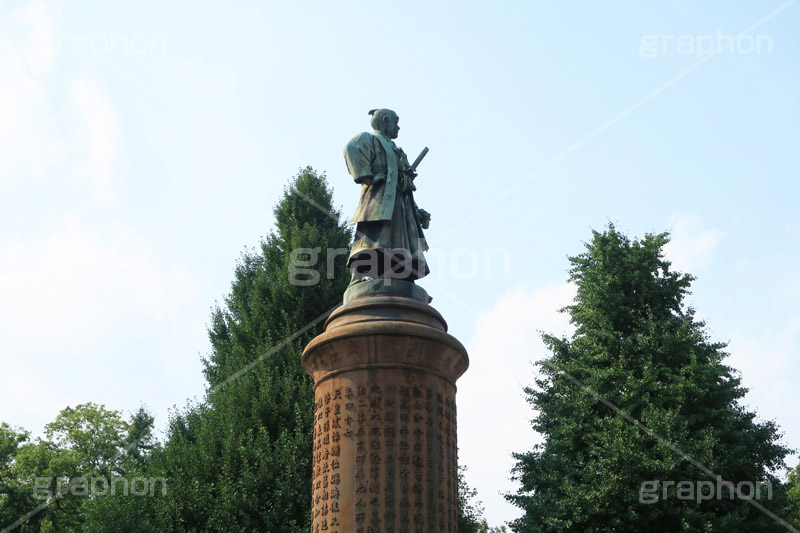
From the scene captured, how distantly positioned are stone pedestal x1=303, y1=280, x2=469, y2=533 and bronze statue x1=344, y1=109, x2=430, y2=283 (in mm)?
747

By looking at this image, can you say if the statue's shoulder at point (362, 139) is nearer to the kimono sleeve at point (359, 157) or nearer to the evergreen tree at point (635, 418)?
the kimono sleeve at point (359, 157)

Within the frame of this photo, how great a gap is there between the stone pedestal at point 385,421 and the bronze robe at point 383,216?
0.75 meters

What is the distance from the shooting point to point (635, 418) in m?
16.8

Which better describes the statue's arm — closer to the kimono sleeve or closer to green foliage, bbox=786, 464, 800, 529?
the kimono sleeve

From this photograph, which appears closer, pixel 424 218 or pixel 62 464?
pixel 424 218

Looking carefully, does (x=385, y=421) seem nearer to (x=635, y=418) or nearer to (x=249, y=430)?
(x=249, y=430)

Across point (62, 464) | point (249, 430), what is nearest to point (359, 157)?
point (249, 430)

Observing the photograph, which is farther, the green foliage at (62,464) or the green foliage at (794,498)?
the green foliage at (62,464)

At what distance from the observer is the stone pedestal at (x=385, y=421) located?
7.40m

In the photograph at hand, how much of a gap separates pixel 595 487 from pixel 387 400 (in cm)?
990

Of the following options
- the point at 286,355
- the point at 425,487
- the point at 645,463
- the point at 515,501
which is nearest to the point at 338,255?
the point at 286,355

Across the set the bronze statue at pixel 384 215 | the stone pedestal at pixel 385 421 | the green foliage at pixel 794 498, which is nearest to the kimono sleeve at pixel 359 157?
the bronze statue at pixel 384 215

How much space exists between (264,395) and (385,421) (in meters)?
9.72

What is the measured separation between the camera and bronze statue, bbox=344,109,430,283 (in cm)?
916
